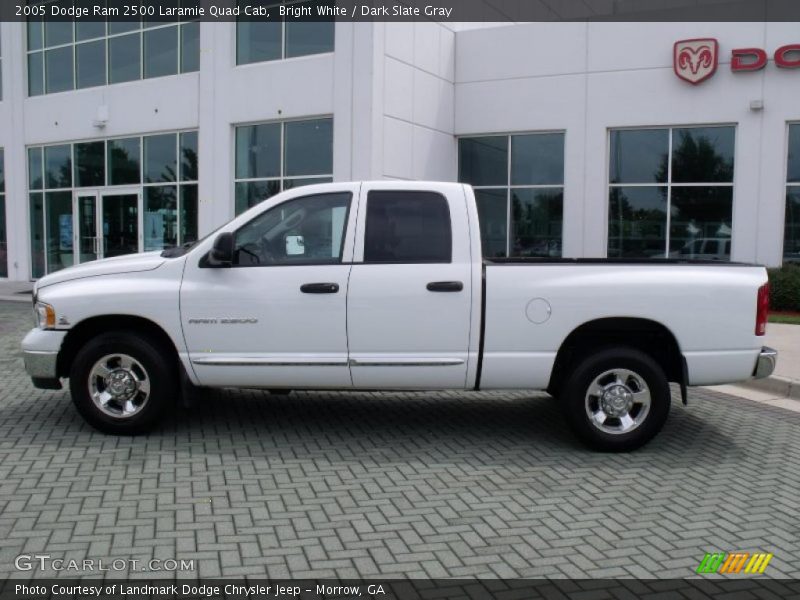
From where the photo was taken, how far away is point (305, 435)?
6367 millimetres

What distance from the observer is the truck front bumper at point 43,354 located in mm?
6145

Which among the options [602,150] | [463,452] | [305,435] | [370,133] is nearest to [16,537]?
[305,435]

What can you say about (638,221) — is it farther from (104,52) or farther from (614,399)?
(104,52)

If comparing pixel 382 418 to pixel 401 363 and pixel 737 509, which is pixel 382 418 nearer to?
pixel 401 363

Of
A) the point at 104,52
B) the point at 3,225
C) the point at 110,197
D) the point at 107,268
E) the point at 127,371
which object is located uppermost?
the point at 104,52

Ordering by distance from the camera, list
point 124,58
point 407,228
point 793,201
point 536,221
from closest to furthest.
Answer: point 407,228 < point 793,201 < point 536,221 < point 124,58

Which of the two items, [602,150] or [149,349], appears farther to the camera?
[602,150]

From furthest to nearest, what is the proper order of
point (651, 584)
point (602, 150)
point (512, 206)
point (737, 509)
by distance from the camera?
point (512, 206) → point (602, 150) → point (737, 509) → point (651, 584)

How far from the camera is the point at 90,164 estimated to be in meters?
22.2

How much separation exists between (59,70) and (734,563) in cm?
2361

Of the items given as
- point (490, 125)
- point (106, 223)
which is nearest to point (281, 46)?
point (490, 125)

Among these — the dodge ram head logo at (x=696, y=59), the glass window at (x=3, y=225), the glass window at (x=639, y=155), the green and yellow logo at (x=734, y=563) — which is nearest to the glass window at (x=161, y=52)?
the glass window at (x=3, y=225)

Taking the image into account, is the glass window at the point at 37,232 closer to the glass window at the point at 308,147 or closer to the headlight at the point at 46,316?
the glass window at the point at 308,147

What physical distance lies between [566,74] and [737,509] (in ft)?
49.9
